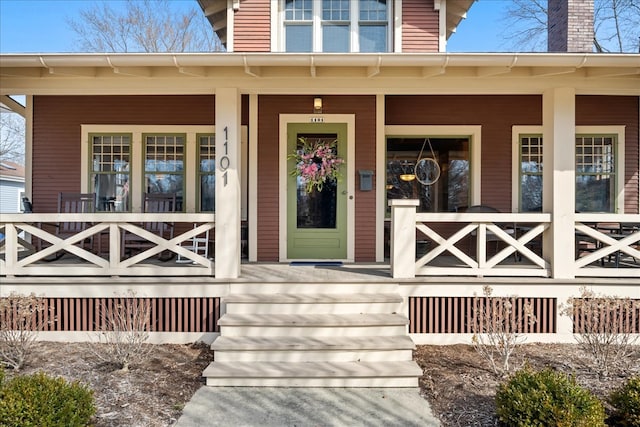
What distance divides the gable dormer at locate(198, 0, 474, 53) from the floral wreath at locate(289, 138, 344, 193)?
1.57m

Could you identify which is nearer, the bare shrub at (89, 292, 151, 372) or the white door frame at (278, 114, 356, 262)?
the bare shrub at (89, 292, 151, 372)

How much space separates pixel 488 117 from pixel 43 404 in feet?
21.1

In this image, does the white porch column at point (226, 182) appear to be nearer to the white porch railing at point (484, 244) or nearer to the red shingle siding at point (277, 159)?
the red shingle siding at point (277, 159)

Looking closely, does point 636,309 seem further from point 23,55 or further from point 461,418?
point 23,55

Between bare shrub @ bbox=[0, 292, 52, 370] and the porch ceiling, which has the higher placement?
the porch ceiling

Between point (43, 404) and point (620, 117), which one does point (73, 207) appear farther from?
point (620, 117)

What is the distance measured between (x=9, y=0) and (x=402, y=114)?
23190 mm

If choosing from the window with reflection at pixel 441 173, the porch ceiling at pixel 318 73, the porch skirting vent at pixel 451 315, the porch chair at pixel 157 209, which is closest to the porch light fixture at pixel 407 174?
the window with reflection at pixel 441 173

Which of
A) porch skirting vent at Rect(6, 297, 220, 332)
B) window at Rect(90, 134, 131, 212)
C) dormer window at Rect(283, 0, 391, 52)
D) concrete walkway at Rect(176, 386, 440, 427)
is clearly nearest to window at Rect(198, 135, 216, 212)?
window at Rect(90, 134, 131, 212)

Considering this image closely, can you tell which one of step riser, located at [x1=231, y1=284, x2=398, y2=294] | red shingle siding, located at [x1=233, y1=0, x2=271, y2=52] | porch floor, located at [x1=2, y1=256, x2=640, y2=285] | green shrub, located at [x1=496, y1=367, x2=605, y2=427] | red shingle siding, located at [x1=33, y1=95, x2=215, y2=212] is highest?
red shingle siding, located at [x1=233, y1=0, x2=271, y2=52]

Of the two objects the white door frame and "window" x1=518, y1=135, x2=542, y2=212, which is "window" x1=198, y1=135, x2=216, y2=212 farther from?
"window" x1=518, y1=135, x2=542, y2=212

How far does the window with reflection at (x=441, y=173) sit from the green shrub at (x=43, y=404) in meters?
4.83

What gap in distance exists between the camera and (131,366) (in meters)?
4.00

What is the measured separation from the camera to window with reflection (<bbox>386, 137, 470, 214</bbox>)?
661 centimetres
